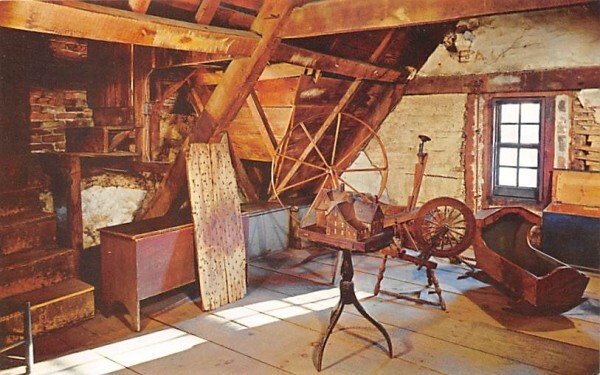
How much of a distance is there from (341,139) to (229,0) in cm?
330

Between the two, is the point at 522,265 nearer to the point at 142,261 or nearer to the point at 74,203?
the point at 142,261

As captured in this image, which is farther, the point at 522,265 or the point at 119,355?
the point at 522,265

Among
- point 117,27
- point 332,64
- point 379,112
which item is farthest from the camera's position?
Result: point 379,112

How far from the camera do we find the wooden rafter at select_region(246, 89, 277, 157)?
5.56 metres

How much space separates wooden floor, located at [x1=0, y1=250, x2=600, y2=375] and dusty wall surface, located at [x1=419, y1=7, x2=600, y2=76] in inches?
103

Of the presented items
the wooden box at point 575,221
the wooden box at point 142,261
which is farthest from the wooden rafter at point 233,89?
the wooden box at point 575,221

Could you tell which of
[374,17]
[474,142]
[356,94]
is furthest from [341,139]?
[374,17]

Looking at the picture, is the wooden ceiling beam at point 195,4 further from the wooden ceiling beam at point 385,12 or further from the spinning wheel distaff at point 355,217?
the spinning wheel distaff at point 355,217

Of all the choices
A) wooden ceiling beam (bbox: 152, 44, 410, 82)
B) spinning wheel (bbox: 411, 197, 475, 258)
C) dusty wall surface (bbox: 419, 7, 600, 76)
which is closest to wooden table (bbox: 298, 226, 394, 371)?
spinning wheel (bbox: 411, 197, 475, 258)

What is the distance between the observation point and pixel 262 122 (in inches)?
223

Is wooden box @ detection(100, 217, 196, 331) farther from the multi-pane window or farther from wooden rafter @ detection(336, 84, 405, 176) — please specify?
the multi-pane window

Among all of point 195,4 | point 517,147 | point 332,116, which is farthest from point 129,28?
point 517,147

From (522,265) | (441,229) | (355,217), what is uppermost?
(355,217)

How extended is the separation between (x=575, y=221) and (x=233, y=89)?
3.96 meters
